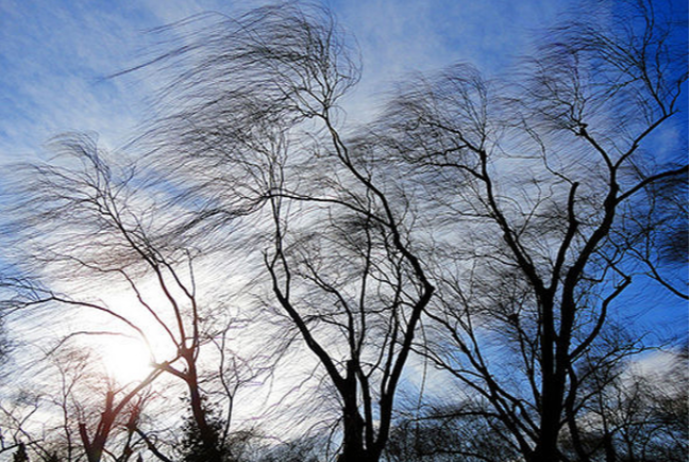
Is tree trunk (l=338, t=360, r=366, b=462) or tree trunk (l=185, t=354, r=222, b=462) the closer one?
tree trunk (l=338, t=360, r=366, b=462)

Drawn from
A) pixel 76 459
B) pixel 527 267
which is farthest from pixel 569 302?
pixel 76 459

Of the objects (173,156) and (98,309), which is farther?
(98,309)

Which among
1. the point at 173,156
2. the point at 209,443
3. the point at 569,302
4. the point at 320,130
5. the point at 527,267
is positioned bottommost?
the point at 209,443

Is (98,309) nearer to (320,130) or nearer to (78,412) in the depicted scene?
(320,130)

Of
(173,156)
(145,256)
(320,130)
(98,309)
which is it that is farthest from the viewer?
(98,309)

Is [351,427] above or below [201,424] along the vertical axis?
below

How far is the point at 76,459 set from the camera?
17219 millimetres

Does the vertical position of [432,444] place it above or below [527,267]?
below

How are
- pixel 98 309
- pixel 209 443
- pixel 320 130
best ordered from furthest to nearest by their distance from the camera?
pixel 98 309
pixel 209 443
pixel 320 130

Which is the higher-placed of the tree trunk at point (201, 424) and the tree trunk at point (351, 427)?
the tree trunk at point (201, 424)

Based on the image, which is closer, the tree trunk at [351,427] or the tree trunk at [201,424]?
the tree trunk at [351,427]

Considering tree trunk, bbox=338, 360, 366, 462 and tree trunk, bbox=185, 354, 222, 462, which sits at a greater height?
tree trunk, bbox=185, 354, 222, 462

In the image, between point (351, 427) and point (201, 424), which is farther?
point (201, 424)

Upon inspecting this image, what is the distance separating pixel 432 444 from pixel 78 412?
51.2 ft
